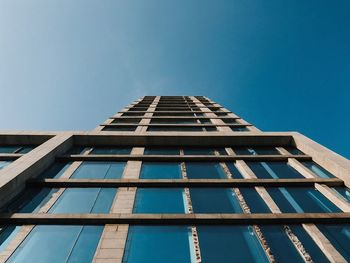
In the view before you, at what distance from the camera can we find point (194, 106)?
38781 mm

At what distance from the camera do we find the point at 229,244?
10.5m

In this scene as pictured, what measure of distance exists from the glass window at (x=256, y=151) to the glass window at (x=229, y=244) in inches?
322

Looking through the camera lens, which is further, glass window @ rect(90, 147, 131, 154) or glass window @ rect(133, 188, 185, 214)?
glass window @ rect(90, 147, 131, 154)

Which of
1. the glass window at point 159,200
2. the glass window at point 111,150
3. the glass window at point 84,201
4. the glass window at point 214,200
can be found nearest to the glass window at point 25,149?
the glass window at point 111,150

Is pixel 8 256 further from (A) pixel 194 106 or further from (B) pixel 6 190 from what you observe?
(A) pixel 194 106

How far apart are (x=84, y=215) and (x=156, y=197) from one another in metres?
3.36

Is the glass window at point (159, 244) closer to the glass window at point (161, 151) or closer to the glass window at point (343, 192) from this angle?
the glass window at point (161, 151)

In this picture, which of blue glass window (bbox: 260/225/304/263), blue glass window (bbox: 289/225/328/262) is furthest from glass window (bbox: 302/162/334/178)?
blue glass window (bbox: 260/225/304/263)

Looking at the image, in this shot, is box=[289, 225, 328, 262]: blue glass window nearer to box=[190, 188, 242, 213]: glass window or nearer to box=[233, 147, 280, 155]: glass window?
box=[190, 188, 242, 213]: glass window

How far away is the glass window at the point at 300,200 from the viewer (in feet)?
42.5

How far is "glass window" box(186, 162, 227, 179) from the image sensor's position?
15.6m

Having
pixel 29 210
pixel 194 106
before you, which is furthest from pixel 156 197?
pixel 194 106

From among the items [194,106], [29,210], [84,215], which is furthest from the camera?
[194,106]

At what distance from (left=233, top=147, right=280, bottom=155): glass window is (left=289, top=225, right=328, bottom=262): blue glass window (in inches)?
308
